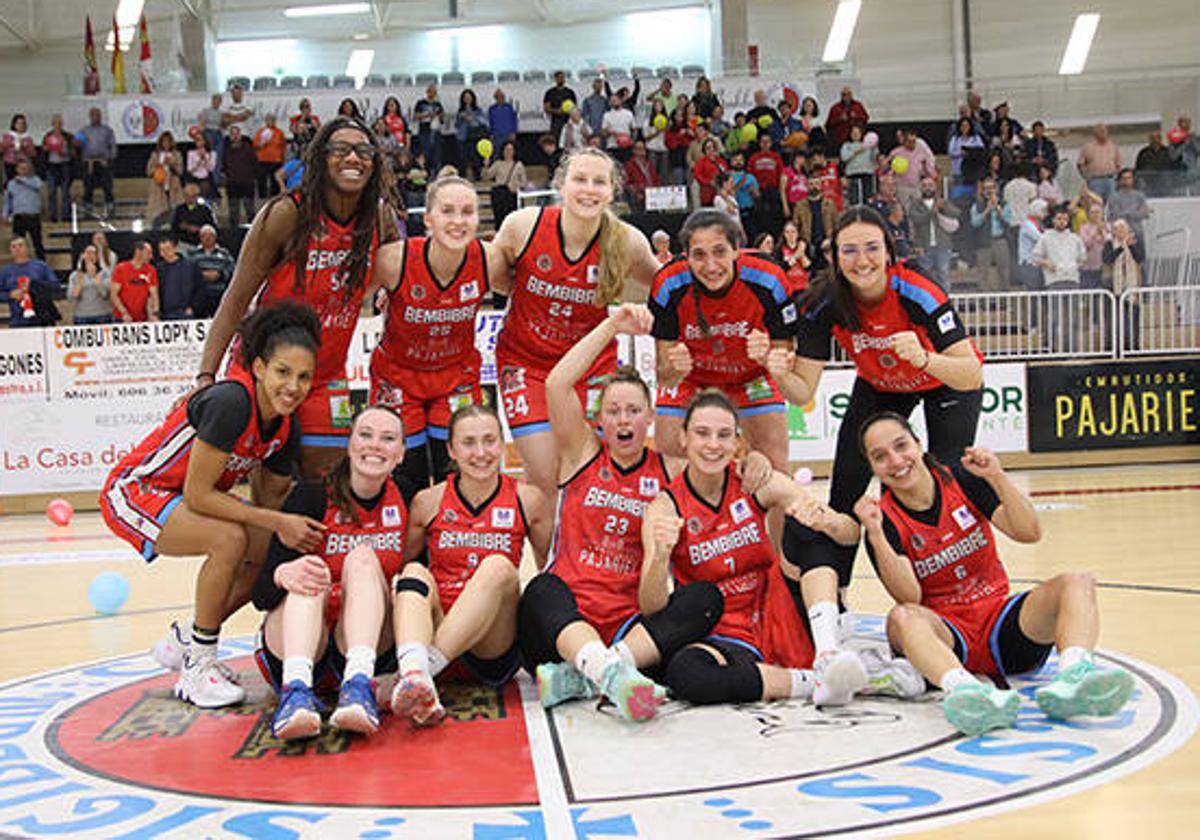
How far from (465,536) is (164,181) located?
14158mm

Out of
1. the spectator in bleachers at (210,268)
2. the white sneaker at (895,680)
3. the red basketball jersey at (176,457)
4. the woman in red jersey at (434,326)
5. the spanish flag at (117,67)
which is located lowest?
the white sneaker at (895,680)

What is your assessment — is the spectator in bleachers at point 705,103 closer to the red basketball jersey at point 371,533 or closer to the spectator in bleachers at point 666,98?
the spectator in bleachers at point 666,98

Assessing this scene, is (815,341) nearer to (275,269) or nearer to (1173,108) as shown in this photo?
(275,269)

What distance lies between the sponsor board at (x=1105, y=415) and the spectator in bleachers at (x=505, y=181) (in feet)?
23.0

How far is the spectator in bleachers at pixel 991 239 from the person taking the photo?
13.6 meters

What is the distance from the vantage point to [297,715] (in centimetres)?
413

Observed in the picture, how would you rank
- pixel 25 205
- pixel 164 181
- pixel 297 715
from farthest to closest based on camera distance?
pixel 25 205, pixel 164 181, pixel 297 715

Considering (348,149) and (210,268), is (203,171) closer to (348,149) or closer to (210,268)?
(210,268)

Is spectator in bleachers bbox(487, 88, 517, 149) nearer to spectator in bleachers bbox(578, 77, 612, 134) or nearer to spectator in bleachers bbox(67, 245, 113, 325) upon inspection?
spectator in bleachers bbox(578, 77, 612, 134)

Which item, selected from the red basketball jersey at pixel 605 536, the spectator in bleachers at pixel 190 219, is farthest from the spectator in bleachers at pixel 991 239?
the red basketball jersey at pixel 605 536

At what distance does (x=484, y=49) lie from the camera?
2719 cm

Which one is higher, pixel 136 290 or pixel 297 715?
pixel 136 290

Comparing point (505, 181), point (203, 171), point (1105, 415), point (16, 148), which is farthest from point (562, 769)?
point (16, 148)

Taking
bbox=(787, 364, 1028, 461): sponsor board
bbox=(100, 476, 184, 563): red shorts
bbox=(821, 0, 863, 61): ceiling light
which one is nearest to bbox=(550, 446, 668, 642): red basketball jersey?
bbox=(100, 476, 184, 563): red shorts
